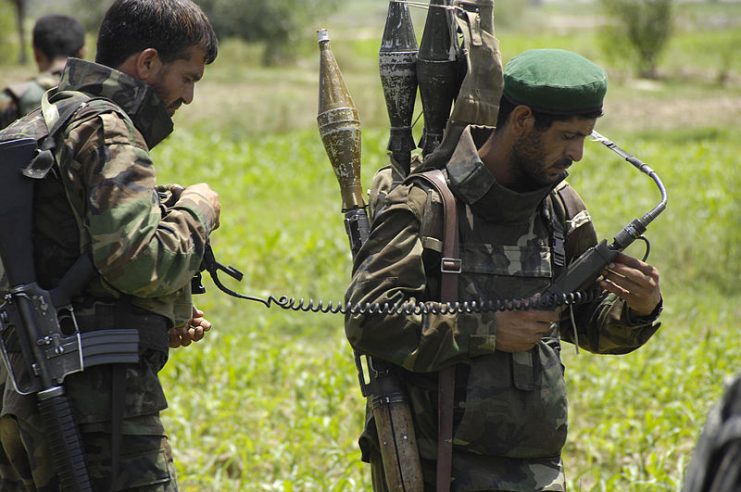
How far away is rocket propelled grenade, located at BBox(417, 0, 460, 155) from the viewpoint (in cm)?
319

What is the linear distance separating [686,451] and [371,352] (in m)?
2.99

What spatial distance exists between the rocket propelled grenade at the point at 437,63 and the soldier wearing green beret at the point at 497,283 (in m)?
0.17

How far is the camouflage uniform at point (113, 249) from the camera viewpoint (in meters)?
2.77

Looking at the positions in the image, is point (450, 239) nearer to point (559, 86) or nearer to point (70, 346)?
point (559, 86)

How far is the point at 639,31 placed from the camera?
3011 cm

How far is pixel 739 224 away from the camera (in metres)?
9.48

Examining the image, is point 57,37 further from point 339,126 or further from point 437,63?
point 437,63

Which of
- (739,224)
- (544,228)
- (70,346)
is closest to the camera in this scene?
(70,346)

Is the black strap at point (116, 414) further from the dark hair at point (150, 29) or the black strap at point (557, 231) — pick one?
the black strap at point (557, 231)

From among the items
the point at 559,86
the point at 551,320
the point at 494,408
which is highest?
the point at 559,86

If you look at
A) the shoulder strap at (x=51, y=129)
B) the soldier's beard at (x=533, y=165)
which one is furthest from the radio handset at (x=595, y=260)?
the shoulder strap at (x=51, y=129)

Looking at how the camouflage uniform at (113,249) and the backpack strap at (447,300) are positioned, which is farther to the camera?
the backpack strap at (447,300)

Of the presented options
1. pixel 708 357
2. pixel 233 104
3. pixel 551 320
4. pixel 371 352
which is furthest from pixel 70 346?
pixel 233 104

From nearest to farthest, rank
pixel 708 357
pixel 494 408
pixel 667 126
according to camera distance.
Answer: pixel 494 408 → pixel 708 357 → pixel 667 126
